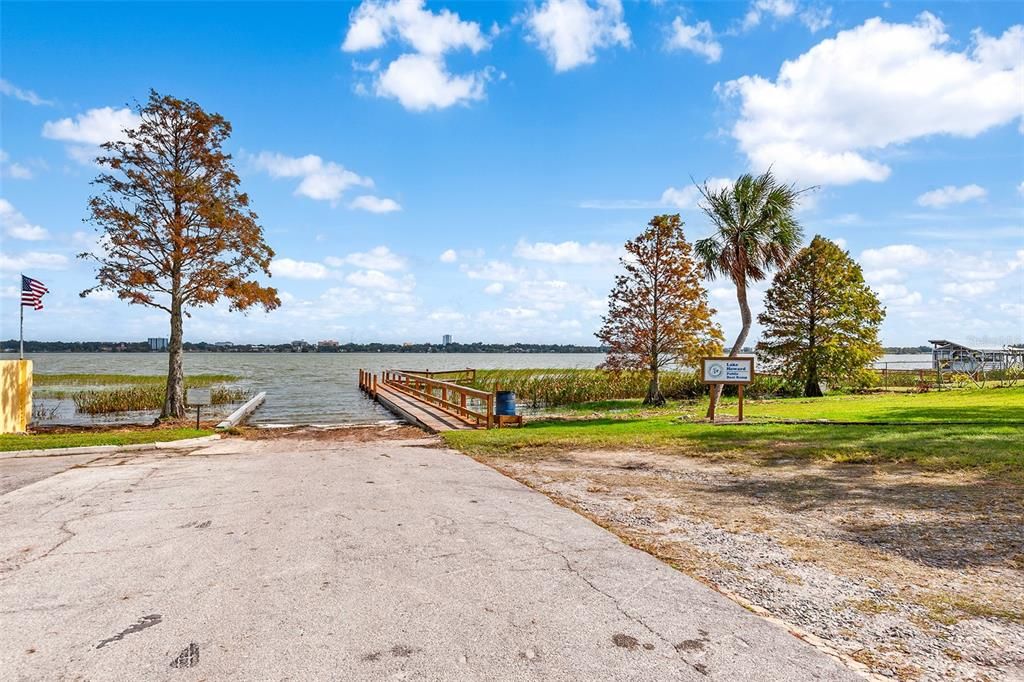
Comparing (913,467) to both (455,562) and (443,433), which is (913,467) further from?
(443,433)

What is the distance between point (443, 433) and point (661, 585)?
37.6 feet

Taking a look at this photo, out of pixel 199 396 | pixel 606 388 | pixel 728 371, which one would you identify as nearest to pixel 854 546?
pixel 728 371

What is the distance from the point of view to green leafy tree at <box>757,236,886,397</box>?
3000 cm

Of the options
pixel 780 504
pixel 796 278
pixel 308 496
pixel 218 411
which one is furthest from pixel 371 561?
pixel 796 278

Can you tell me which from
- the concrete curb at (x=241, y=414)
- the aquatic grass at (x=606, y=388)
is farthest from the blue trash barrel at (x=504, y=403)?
the aquatic grass at (x=606, y=388)

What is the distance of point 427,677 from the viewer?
3.20 metres

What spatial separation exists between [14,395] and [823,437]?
19.8 meters

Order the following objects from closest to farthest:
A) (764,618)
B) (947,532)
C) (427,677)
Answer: (427,677) < (764,618) < (947,532)

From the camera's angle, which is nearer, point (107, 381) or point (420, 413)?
point (420, 413)

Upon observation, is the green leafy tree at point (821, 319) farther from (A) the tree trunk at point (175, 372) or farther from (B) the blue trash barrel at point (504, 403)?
(A) the tree trunk at point (175, 372)

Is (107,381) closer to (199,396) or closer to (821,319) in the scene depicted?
(199,396)

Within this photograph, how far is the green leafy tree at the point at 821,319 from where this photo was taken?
30.0 metres

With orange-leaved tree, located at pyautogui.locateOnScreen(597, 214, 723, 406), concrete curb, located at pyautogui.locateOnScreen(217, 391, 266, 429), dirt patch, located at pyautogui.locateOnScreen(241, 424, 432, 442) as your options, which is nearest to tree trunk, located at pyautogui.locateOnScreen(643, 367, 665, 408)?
orange-leaved tree, located at pyautogui.locateOnScreen(597, 214, 723, 406)

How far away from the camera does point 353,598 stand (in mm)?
4234
